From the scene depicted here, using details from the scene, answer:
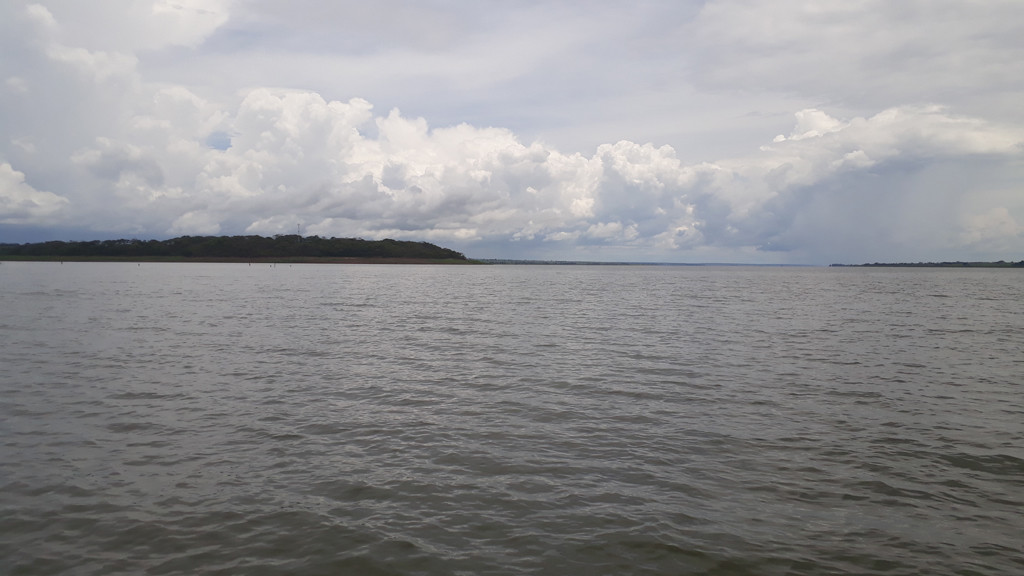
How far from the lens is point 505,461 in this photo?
43.0 ft

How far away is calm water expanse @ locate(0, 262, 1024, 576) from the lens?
9.16 m

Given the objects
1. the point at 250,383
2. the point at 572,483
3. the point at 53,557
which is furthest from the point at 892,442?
the point at 250,383

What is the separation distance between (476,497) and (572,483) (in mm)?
2167

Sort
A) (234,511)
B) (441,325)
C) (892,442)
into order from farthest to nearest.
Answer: (441,325) → (892,442) → (234,511)

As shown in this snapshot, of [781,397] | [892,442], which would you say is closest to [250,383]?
[781,397]

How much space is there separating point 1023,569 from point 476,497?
30.3 feet

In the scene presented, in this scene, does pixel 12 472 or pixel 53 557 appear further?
pixel 12 472

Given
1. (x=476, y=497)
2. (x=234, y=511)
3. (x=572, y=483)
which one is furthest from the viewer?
(x=572, y=483)

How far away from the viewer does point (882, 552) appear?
30.5ft

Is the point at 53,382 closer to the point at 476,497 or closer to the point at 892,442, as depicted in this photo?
the point at 476,497

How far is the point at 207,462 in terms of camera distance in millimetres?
12828

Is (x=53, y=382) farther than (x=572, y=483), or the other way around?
(x=53, y=382)

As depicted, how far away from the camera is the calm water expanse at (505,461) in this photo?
30.0 ft

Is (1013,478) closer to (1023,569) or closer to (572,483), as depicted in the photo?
(1023,569)
